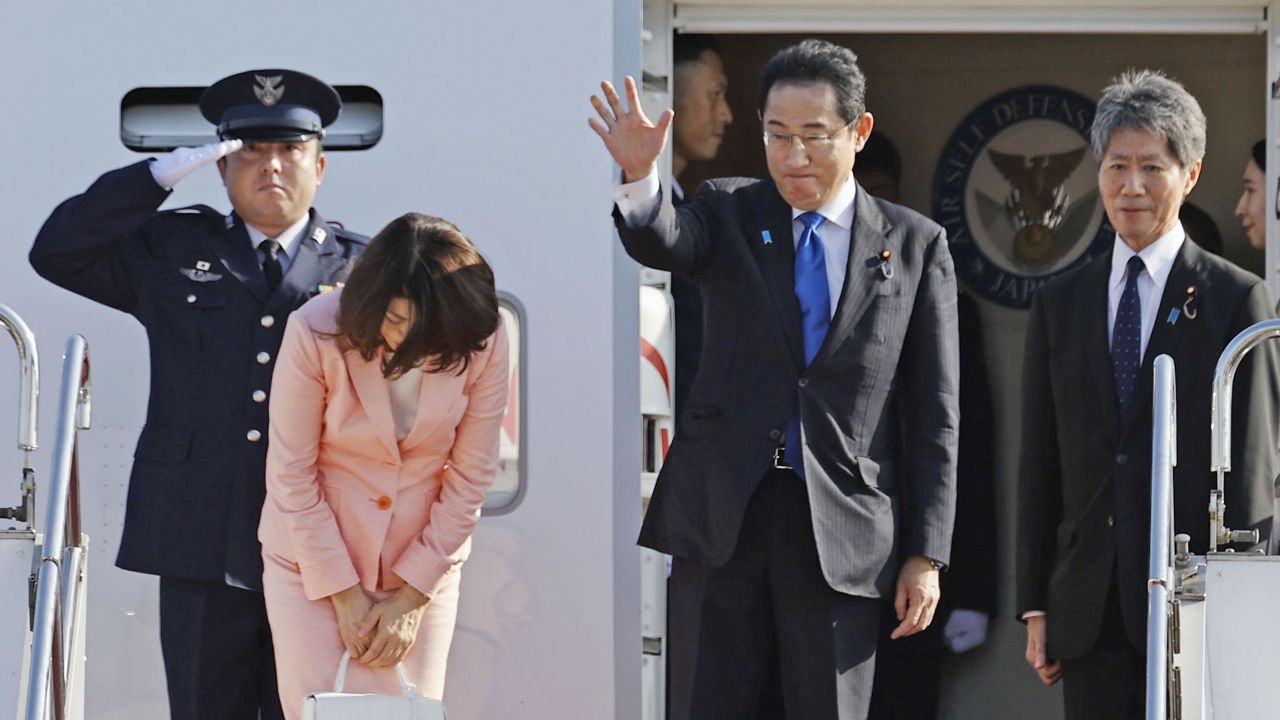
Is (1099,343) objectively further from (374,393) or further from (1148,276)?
(374,393)

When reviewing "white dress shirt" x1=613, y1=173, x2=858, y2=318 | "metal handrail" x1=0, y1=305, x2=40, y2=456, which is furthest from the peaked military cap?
"white dress shirt" x1=613, y1=173, x2=858, y2=318

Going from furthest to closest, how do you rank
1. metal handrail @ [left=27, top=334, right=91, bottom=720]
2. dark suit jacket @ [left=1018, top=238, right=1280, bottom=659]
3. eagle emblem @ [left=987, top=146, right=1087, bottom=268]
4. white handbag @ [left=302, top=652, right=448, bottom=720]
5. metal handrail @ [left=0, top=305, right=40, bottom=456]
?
1. eagle emblem @ [left=987, top=146, right=1087, bottom=268]
2. dark suit jacket @ [left=1018, top=238, right=1280, bottom=659]
3. metal handrail @ [left=0, top=305, right=40, bottom=456]
4. metal handrail @ [left=27, top=334, right=91, bottom=720]
5. white handbag @ [left=302, top=652, right=448, bottom=720]

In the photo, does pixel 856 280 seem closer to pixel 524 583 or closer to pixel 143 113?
pixel 524 583

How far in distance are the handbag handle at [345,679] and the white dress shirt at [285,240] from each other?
0.89 m

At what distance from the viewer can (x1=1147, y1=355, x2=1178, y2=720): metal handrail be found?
314 centimetres

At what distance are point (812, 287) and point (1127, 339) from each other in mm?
676

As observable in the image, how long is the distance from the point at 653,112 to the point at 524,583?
116cm

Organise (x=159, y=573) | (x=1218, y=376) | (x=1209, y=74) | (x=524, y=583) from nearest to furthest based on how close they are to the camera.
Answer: (x=1218, y=376) < (x=159, y=573) < (x=524, y=583) < (x=1209, y=74)

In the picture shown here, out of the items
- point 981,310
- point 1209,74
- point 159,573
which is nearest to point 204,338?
point 159,573

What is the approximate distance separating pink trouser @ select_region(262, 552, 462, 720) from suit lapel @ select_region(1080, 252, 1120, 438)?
4.50 ft

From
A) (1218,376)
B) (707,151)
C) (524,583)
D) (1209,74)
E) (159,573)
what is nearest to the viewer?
(1218,376)

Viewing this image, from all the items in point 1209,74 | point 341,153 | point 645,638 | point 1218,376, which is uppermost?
point 1209,74

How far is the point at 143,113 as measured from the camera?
422cm

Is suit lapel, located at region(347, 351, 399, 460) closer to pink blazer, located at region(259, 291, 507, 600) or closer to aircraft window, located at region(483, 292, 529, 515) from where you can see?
pink blazer, located at region(259, 291, 507, 600)
